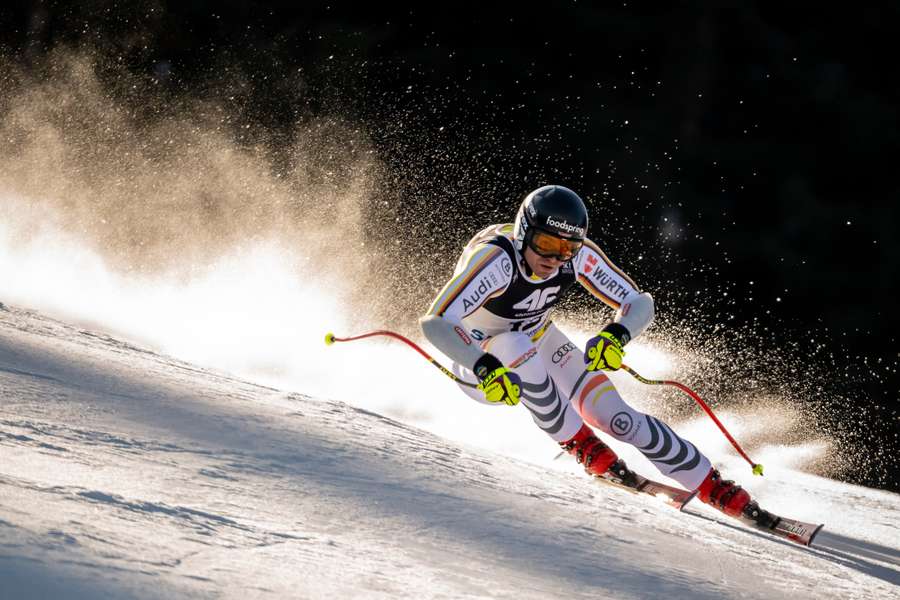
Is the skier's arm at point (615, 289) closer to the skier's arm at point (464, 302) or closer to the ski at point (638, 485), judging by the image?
the skier's arm at point (464, 302)

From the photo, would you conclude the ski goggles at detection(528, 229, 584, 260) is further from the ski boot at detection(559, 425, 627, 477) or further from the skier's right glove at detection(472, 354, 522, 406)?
the ski boot at detection(559, 425, 627, 477)

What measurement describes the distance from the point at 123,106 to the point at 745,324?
32.4 feet

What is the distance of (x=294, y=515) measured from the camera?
2072 mm

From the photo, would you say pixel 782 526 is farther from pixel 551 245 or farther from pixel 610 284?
pixel 551 245

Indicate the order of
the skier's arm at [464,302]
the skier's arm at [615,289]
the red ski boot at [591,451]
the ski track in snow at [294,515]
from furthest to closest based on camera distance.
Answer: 1. the skier's arm at [615,289]
2. the red ski boot at [591,451]
3. the skier's arm at [464,302]
4. the ski track in snow at [294,515]

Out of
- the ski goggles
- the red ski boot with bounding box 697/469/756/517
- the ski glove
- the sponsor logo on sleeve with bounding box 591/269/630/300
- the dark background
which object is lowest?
the red ski boot with bounding box 697/469/756/517

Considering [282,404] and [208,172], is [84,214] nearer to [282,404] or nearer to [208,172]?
[208,172]

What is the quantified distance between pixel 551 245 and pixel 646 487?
1184 millimetres

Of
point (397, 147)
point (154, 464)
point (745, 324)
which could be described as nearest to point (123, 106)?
point (397, 147)

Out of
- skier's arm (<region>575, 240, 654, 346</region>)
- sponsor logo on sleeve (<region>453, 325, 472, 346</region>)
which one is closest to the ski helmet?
skier's arm (<region>575, 240, 654, 346</region>)

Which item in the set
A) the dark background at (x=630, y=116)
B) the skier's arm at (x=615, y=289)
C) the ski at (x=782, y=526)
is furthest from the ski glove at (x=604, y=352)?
the dark background at (x=630, y=116)

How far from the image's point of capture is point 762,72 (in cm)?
1461

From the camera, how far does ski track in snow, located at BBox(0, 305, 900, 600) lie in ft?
5.19

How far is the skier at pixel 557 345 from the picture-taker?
3.81m
